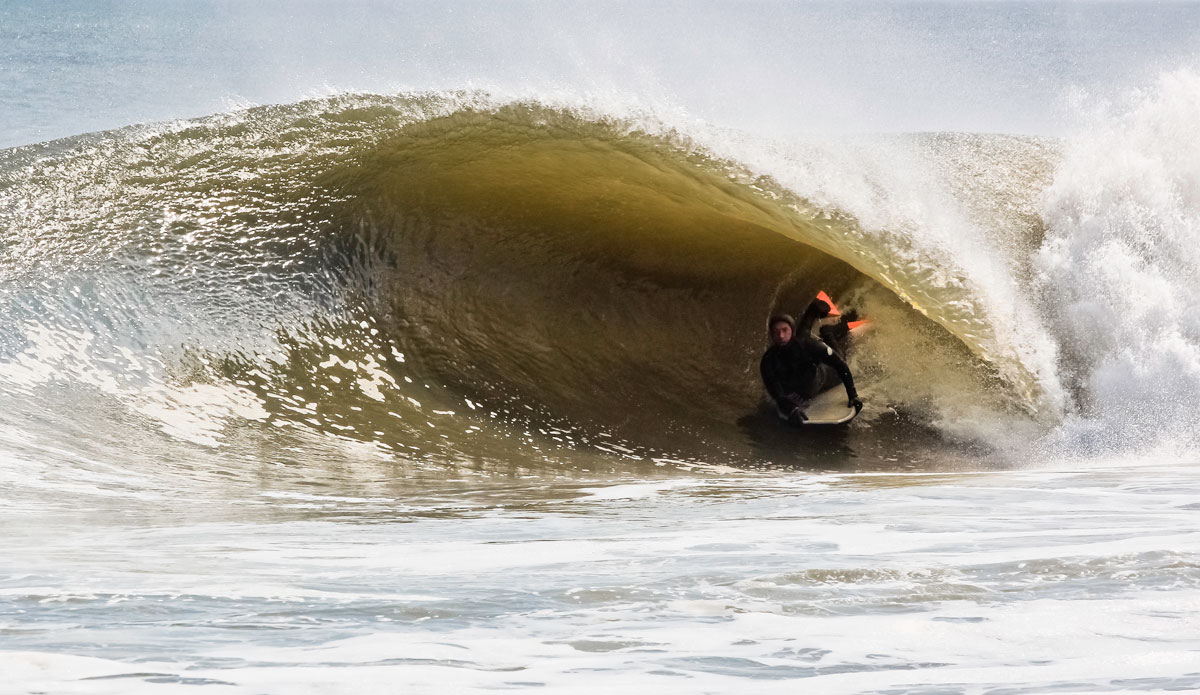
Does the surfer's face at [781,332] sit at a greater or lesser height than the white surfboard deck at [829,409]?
greater

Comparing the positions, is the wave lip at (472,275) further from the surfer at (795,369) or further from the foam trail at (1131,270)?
the foam trail at (1131,270)

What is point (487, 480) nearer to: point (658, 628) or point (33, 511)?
point (33, 511)

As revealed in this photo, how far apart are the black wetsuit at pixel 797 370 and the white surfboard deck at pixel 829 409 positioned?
0.04m

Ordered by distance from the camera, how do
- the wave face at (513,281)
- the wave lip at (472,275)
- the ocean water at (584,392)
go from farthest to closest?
1. the wave lip at (472,275)
2. the wave face at (513,281)
3. the ocean water at (584,392)

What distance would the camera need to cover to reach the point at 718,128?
247 inches

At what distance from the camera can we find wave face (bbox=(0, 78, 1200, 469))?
17.6 feet

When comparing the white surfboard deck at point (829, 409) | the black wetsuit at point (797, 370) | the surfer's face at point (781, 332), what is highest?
the surfer's face at point (781, 332)

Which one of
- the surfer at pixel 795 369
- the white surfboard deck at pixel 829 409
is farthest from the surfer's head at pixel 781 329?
the white surfboard deck at pixel 829 409

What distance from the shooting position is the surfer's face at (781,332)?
5.61 metres

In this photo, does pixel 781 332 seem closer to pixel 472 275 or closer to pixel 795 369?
pixel 795 369

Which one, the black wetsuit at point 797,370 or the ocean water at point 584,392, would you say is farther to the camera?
the black wetsuit at point 797,370

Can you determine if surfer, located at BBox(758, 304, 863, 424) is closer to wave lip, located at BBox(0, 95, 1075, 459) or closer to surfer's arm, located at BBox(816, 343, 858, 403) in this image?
surfer's arm, located at BBox(816, 343, 858, 403)

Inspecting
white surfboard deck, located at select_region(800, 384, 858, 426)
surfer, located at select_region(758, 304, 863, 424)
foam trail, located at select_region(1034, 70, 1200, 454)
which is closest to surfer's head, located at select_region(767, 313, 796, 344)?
surfer, located at select_region(758, 304, 863, 424)

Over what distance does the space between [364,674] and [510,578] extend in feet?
2.32
